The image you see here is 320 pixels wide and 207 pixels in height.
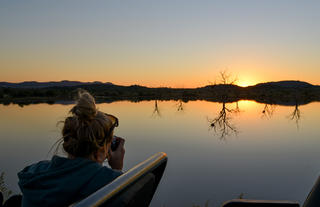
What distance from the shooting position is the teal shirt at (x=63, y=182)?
90 centimetres

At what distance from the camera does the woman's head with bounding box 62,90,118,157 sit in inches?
42.4

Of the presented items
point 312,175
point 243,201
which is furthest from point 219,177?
point 243,201

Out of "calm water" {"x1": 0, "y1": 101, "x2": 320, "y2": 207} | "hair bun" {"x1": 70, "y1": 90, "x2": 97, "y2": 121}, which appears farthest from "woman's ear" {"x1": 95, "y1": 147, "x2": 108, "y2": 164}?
"calm water" {"x1": 0, "y1": 101, "x2": 320, "y2": 207}

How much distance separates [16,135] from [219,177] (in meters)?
8.67

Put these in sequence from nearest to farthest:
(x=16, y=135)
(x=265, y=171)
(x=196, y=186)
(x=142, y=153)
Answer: (x=196, y=186)
(x=265, y=171)
(x=142, y=153)
(x=16, y=135)

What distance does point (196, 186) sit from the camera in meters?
5.13

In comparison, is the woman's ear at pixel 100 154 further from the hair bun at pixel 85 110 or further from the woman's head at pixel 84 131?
the hair bun at pixel 85 110

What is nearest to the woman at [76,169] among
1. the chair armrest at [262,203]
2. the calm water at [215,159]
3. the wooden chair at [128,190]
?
the wooden chair at [128,190]

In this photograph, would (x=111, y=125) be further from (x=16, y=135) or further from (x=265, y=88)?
(x=265, y=88)

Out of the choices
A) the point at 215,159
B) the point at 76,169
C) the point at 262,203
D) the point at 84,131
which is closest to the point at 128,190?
the point at 76,169

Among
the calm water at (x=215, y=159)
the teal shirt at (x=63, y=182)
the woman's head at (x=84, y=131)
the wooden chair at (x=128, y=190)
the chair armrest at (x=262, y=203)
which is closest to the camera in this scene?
the wooden chair at (x=128, y=190)

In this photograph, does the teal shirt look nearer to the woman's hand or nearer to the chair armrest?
the woman's hand

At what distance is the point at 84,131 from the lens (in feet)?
3.54

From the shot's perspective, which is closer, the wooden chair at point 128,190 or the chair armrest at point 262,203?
the wooden chair at point 128,190
